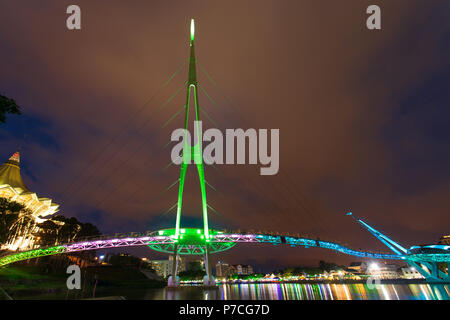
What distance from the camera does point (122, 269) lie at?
7925 centimetres

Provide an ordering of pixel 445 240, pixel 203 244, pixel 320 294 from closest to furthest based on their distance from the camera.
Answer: pixel 320 294 < pixel 203 244 < pixel 445 240

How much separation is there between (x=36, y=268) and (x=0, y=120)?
61366mm

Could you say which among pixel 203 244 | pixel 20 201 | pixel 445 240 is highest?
pixel 20 201

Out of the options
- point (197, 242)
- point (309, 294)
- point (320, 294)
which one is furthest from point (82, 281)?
point (320, 294)

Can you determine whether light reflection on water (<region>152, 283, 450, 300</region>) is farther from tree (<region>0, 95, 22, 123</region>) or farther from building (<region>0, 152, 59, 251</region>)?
building (<region>0, 152, 59, 251</region>)

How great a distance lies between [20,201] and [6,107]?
7257 cm

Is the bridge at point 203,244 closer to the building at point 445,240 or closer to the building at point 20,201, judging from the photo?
the building at point 20,201

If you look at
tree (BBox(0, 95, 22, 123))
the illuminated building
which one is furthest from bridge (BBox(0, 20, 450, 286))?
the illuminated building

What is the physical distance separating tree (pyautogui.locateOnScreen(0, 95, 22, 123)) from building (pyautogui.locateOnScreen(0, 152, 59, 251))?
2290 inches

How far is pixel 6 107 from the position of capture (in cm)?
1202

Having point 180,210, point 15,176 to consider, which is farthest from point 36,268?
point 180,210

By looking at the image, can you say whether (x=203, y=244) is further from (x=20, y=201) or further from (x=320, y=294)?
(x=20, y=201)
